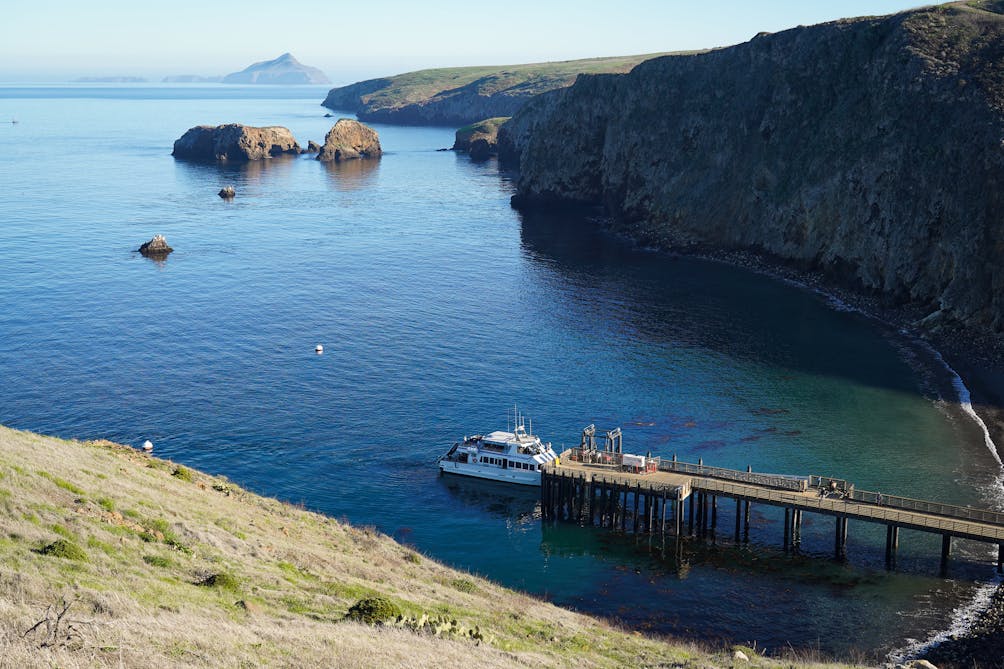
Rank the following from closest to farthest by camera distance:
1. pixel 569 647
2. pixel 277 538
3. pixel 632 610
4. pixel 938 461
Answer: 1. pixel 569 647
2. pixel 277 538
3. pixel 632 610
4. pixel 938 461

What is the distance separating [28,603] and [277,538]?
20.6 m

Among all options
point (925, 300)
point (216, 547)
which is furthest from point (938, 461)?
point (216, 547)

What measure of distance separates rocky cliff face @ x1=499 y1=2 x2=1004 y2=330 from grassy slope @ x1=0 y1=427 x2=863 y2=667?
251 feet

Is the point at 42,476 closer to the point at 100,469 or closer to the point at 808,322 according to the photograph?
the point at 100,469

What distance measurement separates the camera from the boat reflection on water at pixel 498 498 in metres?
72.2

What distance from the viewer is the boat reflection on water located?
7225cm

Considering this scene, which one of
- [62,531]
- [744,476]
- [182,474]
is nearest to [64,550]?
[62,531]

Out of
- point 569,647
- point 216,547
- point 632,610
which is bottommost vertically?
point 632,610

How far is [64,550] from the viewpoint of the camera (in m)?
38.0

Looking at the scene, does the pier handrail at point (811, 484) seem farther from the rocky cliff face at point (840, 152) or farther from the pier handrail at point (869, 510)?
the rocky cliff face at point (840, 152)

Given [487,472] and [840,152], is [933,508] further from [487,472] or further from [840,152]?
[840,152]

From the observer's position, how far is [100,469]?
174 ft

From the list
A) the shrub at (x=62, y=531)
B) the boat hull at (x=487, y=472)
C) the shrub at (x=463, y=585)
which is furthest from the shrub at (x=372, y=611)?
the boat hull at (x=487, y=472)

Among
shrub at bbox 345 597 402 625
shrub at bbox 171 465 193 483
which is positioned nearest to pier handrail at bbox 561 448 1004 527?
shrub at bbox 171 465 193 483
